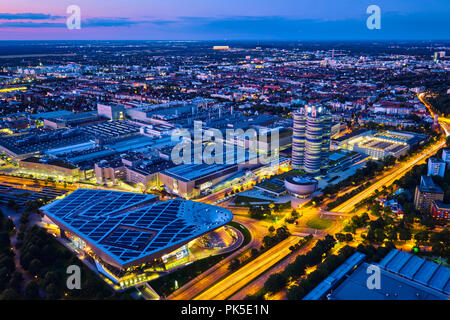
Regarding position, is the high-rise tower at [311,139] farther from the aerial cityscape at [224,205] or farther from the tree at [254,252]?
the tree at [254,252]

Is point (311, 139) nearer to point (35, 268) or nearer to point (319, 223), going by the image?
point (319, 223)

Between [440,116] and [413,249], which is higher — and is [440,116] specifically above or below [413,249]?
above

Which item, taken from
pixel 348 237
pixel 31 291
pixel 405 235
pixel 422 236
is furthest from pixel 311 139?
pixel 31 291

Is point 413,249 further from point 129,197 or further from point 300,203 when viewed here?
point 129,197

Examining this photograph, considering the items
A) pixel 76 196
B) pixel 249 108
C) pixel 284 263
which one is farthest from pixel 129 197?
pixel 249 108

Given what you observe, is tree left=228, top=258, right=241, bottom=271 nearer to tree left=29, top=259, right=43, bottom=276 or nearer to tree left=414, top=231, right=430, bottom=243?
tree left=29, top=259, right=43, bottom=276

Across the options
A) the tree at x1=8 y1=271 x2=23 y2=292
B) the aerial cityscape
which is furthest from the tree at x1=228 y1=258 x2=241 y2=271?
the tree at x1=8 y1=271 x2=23 y2=292

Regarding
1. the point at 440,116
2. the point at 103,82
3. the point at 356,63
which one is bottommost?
the point at 440,116
